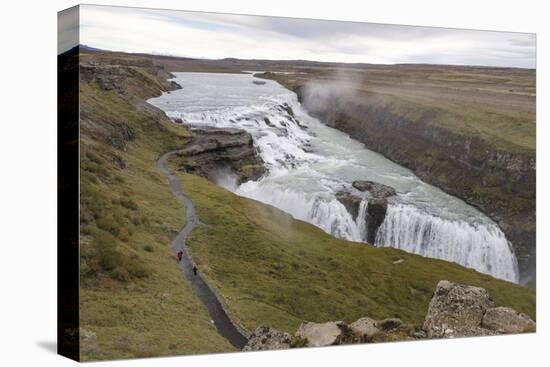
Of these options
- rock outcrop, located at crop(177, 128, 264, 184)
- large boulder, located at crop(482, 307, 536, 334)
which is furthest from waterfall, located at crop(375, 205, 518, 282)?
rock outcrop, located at crop(177, 128, 264, 184)

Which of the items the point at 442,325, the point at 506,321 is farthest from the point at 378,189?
the point at 506,321

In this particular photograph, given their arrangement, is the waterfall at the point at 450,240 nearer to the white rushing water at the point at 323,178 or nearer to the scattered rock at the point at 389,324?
the white rushing water at the point at 323,178

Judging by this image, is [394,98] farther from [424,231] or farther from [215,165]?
[215,165]

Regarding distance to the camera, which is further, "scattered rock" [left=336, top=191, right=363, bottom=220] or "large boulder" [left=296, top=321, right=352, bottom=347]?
"scattered rock" [left=336, top=191, right=363, bottom=220]

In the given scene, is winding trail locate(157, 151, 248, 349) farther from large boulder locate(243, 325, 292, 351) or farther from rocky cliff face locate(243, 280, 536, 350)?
rocky cliff face locate(243, 280, 536, 350)

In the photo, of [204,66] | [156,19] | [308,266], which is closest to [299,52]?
[204,66]

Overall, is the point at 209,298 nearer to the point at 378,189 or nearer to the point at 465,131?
the point at 378,189
